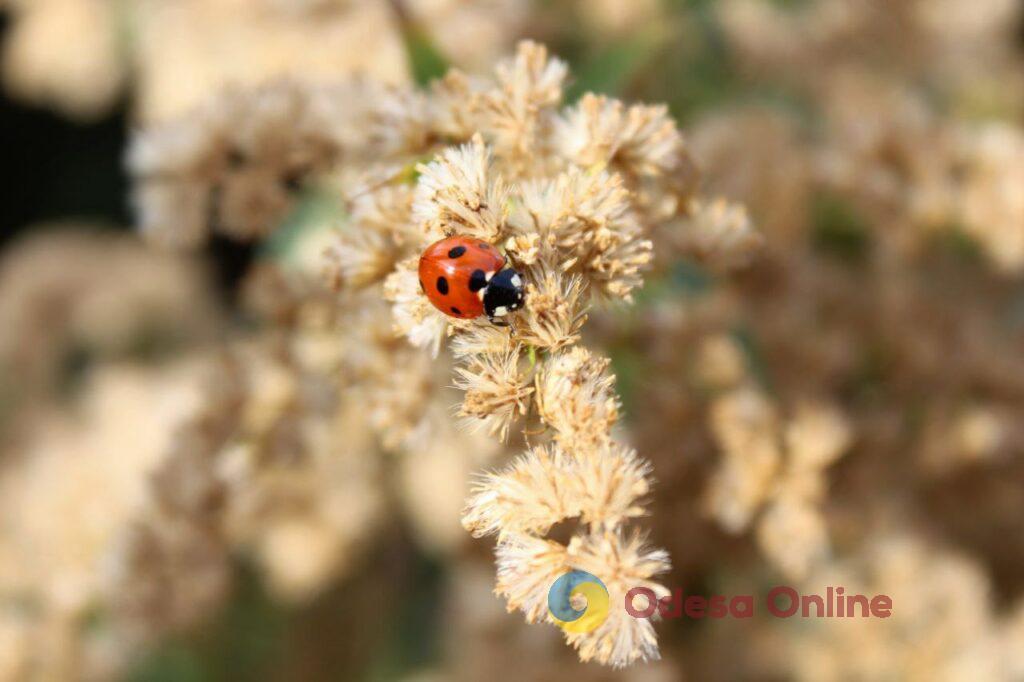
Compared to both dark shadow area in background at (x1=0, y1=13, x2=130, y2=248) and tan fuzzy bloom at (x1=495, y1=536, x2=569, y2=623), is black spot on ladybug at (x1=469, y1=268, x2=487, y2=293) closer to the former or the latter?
tan fuzzy bloom at (x1=495, y1=536, x2=569, y2=623)

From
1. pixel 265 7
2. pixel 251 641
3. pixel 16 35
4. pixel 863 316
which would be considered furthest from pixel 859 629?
pixel 16 35

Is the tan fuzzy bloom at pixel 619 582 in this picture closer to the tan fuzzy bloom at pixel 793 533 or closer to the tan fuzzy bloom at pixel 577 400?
the tan fuzzy bloom at pixel 577 400

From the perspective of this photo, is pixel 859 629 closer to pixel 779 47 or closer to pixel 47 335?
pixel 779 47

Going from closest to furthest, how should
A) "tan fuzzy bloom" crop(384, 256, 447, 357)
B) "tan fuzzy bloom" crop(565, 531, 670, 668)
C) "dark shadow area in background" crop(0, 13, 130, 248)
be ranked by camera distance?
"tan fuzzy bloom" crop(565, 531, 670, 668), "tan fuzzy bloom" crop(384, 256, 447, 357), "dark shadow area in background" crop(0, 13, 130, 248)

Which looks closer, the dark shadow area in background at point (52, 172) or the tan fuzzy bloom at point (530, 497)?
the tan fuzzy bloom at point (530, 497)

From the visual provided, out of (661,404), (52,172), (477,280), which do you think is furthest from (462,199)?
(52,172)

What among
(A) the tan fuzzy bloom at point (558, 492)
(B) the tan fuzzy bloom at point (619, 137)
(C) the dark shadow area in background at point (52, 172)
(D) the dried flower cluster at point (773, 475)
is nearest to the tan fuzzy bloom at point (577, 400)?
(A) the tan fuzzy bloom at point (558, 492)

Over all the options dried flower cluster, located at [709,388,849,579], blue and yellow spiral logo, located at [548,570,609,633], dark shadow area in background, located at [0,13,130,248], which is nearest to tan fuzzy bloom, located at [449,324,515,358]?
blue and yellow spiral logo, located at [548,570,609,633]
